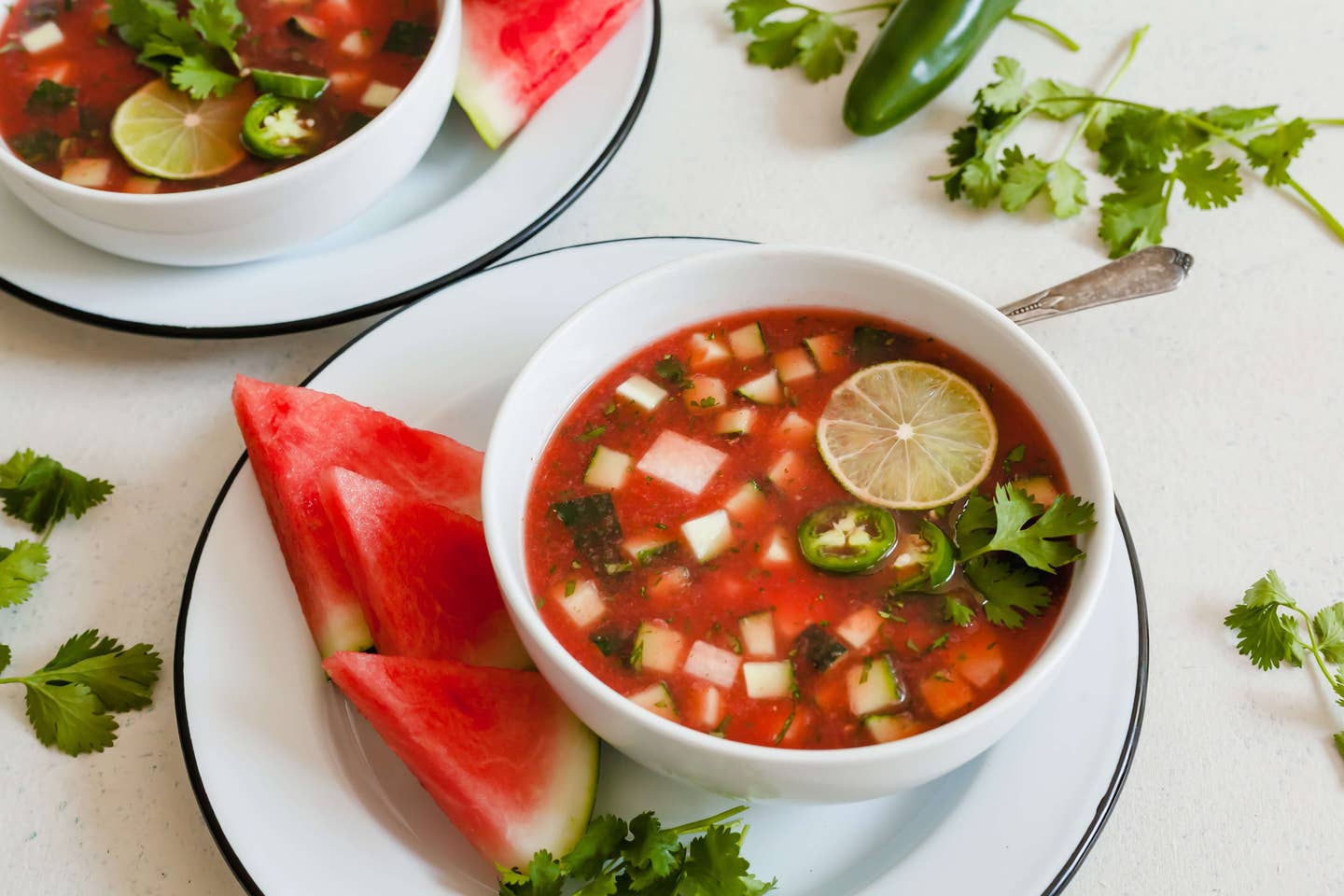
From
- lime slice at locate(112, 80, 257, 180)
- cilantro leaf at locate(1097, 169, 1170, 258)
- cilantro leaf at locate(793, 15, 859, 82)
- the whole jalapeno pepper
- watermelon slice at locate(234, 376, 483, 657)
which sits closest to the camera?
watermelon slice at locate(234, 376, 483, 657)

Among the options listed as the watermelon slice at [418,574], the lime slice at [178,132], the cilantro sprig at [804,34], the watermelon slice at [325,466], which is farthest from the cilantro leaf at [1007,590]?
the lime slice at [178,132]

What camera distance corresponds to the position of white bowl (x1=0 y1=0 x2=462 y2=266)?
8.30 ft

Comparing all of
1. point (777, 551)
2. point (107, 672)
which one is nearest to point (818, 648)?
point (777, 551)

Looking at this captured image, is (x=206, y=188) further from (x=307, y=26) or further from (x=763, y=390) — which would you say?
(x=763, y=390)

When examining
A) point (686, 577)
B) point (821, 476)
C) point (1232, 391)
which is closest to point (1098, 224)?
point (1232, 391)

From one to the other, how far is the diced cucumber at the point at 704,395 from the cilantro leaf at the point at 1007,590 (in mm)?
562

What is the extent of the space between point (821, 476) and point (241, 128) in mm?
1638

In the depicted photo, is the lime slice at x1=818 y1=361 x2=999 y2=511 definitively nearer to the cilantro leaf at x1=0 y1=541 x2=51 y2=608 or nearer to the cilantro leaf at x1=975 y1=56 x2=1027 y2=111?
the cilantro leaf at x1=975 y1=56 x2=1027 y2=111

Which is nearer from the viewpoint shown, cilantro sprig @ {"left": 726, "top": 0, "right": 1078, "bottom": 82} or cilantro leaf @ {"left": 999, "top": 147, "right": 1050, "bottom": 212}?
cilantro leaf @ {"left": 999, "top": 147, "right": 1050, "bottom": 212}

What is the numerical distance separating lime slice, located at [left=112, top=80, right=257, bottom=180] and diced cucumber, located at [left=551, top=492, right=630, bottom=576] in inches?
51.4

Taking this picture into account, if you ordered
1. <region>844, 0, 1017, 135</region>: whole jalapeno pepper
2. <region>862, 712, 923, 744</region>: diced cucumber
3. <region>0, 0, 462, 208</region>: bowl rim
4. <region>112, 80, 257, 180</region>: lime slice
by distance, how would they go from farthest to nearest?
1. <region>844, 0, 1017, 135</region>: whole jalapeno pepper
2. <region>112, 80, 257, 180</region>: lime slice
3. <region>0, 0, 462, 208</region>: bowl rim
4. <region>862, 712, 923, 744</region>: diced cucumber

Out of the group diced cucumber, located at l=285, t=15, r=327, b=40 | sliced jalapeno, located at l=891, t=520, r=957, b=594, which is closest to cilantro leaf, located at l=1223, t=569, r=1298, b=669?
sliced jalapeno, located at l=891, t=520, r=957, b=594

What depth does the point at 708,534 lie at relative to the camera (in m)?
2.08

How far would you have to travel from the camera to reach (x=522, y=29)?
303 cm
